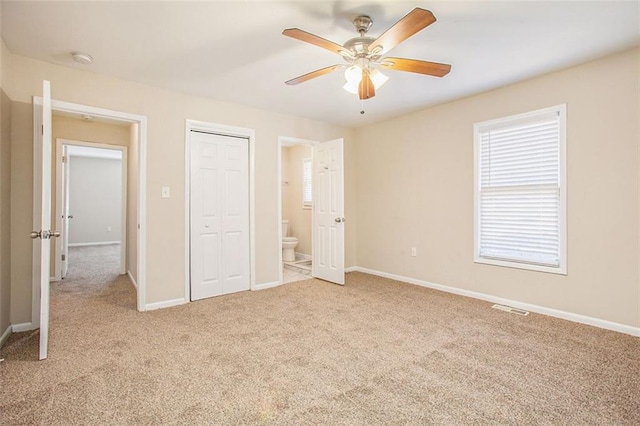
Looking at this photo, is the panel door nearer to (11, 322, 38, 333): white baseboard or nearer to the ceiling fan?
(11, 322, 38, 333): white baseboard

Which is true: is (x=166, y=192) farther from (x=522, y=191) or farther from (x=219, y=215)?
(x=522, y=191)

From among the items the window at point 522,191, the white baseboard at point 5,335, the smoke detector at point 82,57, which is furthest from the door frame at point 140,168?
the window at point 522,191

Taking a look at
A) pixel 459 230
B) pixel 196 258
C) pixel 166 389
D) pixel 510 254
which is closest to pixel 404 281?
pixel 459 230

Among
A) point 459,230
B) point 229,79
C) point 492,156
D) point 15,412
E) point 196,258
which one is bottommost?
point 15,412

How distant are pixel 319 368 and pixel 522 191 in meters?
2.82

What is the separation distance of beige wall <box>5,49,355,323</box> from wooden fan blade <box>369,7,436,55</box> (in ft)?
7.94

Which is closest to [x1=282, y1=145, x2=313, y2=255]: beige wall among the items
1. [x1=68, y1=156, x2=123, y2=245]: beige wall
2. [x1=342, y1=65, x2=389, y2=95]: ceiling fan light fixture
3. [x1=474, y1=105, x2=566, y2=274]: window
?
[x1=474, y1=105, x2=566, y2=274]: window

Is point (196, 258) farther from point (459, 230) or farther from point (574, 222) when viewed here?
point (574, 222)

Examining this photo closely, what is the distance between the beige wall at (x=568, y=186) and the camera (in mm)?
2723

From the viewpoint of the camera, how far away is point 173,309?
3.41 metres

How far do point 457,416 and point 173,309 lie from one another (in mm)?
2901

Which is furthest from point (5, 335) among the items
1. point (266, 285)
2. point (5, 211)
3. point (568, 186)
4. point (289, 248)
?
point (568, 186)

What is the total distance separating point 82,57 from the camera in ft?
8.85

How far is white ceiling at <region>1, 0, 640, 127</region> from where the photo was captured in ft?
6.81
